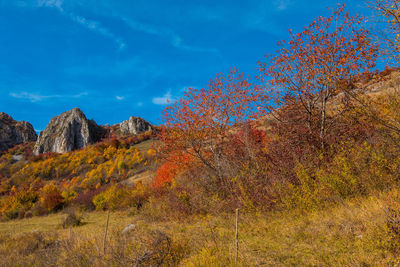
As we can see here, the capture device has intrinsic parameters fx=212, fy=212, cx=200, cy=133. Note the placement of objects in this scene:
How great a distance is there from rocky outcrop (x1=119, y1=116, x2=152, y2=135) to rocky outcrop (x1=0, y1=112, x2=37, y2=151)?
4988cm

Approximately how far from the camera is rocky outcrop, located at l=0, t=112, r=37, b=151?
95.3 metres

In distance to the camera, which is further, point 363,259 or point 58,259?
point 58,259

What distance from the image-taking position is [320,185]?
25.4 feet

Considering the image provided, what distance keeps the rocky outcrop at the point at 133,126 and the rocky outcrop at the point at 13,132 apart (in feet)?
164

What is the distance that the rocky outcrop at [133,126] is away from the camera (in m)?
94.2

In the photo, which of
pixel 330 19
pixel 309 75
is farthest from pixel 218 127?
pixel 330 19

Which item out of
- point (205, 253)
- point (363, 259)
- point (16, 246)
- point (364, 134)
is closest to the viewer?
point (363, 259)

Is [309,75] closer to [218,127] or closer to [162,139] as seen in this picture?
[218,127]

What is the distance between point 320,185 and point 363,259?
3.82 meters

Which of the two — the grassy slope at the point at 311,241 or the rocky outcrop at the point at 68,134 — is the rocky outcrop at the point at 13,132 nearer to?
the rocky outcrop at the point at 68,134

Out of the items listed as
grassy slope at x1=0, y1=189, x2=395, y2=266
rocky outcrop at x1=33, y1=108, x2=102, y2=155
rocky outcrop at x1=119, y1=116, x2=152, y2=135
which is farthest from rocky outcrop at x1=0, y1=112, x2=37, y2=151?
grassy slope at x1=0, y1=189, x2=395, y2=266

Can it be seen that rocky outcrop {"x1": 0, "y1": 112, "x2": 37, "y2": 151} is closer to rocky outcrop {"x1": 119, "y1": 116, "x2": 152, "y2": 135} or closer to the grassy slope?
rocky outcrop {"x1": 119, "y1": 116, "x2": 152, "y2": 135}

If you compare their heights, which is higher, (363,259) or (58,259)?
(363,259)

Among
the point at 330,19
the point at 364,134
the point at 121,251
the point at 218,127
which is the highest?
the point at 330,19
